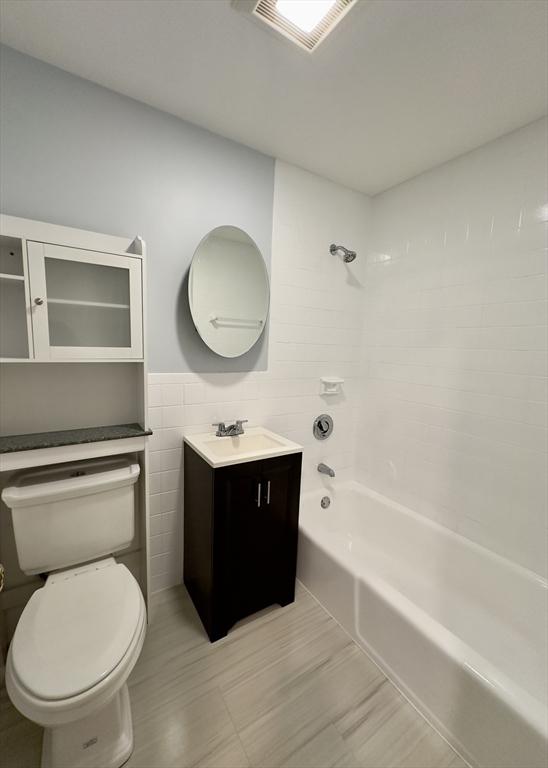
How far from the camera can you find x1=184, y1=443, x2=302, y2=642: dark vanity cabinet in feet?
4.37

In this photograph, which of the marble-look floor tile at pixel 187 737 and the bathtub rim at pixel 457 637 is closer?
the bathtub rim at pixel 457 637

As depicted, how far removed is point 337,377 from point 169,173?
1543mm

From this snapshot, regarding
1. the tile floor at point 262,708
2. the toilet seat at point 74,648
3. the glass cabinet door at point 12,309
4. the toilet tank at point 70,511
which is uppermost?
the glass cabinet door at point 12,309

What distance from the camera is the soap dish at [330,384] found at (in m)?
2.06

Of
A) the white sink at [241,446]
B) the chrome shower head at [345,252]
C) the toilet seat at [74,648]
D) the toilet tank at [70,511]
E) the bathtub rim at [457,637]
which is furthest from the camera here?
the chrome shower head at [345,252]

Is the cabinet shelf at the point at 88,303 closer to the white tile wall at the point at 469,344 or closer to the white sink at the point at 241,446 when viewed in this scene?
the white sink at the point at 241,446

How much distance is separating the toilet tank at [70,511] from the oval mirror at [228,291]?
0.79m

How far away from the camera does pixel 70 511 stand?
3.95 feet

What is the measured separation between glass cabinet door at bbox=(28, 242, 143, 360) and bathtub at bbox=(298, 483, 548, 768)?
4.63ft

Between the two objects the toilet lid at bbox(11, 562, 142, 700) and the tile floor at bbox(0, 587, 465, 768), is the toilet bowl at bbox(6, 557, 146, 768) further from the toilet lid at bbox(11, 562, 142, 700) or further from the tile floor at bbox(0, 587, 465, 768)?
the tile floor at bbox(0, 587, 465, 768)

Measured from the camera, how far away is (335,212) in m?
Result: 1.99

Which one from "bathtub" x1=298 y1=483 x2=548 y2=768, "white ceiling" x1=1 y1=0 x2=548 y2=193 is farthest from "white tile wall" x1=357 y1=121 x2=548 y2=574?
"white ceiling" x1=1 y1=0 x2=548 y2=193

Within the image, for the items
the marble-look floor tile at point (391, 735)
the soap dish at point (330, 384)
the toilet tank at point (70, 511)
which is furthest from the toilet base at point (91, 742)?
the soap dish at point (330, 384)

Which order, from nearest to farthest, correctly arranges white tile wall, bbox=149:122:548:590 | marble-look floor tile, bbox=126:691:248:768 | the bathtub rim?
1. the bathtub rim
2. marble-look floor tile, bbox=126:691:248:768
3. white tile wall, bbox=149:122:548:590
